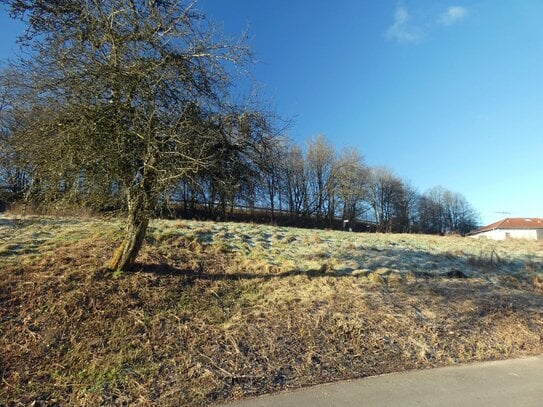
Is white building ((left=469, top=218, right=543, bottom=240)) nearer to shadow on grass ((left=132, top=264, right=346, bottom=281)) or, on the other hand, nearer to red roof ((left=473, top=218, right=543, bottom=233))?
red roof ((left=473, top=218, right=543, bottom=233))

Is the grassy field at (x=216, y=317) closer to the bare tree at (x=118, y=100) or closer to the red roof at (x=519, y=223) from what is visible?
the bare tree at (x=118, y=100)

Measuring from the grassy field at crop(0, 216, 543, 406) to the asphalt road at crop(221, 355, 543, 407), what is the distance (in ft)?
0.99

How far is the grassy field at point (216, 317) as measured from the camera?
502 centimetres

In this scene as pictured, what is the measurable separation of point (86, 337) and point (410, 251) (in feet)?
34.9

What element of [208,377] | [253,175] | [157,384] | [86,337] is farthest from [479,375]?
[86,337]

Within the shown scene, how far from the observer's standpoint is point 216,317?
6.81 meters

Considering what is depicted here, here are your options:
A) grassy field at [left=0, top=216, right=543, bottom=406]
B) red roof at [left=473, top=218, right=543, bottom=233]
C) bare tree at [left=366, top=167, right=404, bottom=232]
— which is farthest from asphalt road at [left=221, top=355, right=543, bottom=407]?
red roof at [left=473, top=218, right=543, bottom=233]

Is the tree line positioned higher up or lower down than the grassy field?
higher up

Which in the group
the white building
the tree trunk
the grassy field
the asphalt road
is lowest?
the asphalt road

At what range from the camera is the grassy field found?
5.02m

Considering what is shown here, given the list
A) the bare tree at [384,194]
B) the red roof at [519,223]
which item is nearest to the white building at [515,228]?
the red roof at [519,223]

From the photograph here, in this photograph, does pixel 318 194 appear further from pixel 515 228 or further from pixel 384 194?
pixel 515 228

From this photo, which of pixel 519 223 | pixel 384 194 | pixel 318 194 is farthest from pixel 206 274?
pixel 519 223

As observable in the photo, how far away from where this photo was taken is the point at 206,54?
6.88 metres
